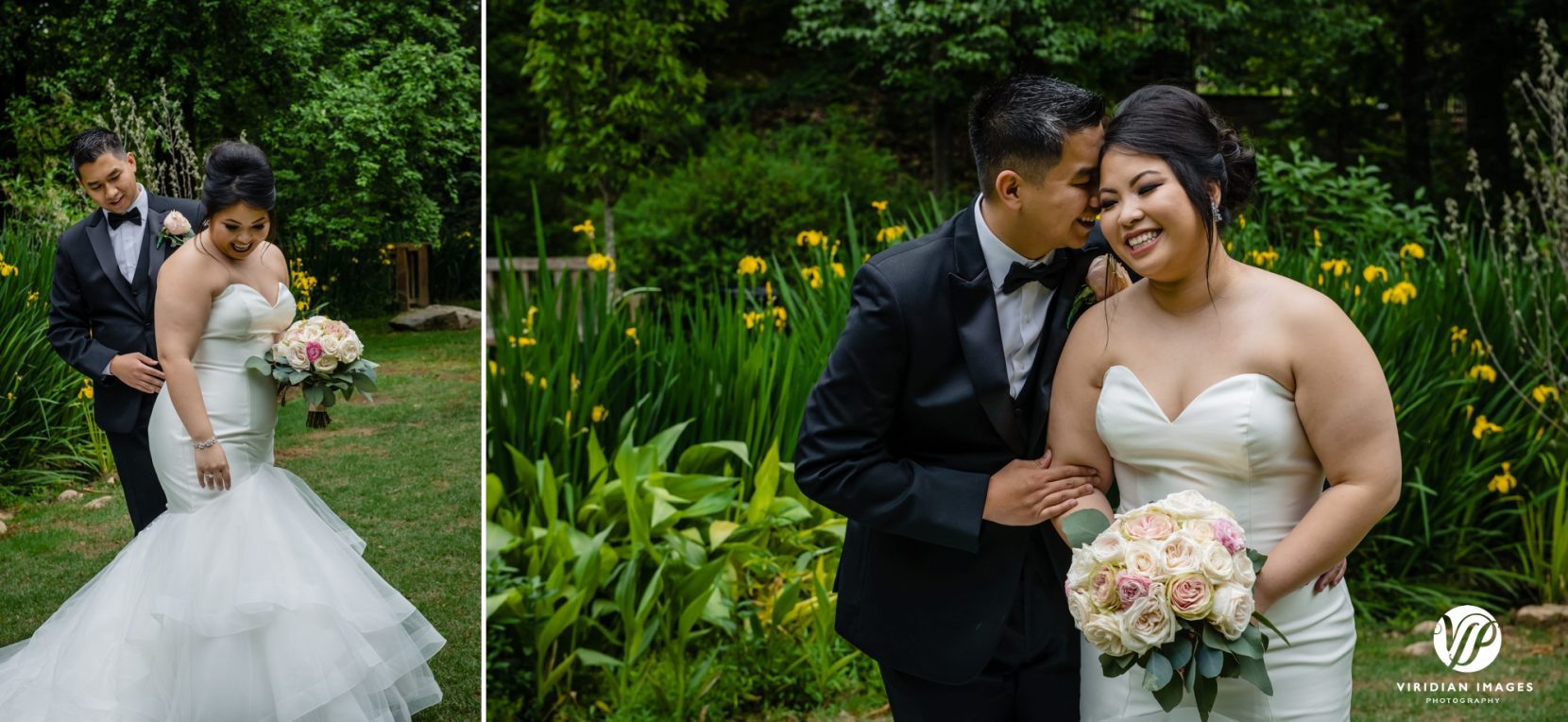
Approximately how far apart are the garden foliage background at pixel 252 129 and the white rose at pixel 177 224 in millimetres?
68

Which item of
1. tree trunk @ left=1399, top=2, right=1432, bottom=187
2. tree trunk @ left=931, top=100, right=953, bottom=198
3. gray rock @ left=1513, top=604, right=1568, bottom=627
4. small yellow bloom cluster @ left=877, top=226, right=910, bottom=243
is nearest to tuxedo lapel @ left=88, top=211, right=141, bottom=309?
small yellow bloom cluster @ left=877, top=226, right=910, bottom=243

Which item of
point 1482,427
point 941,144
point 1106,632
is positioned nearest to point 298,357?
point 1106,632

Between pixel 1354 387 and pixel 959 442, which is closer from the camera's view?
pixel 1354 387

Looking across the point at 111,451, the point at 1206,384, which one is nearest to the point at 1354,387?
the point at 1206,384

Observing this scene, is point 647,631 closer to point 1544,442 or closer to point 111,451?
point 111,451

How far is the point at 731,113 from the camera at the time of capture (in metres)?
13.0

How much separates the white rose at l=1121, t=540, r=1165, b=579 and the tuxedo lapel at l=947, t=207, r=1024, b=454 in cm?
37

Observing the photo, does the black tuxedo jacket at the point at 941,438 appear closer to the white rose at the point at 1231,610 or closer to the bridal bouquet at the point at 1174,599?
the bridal bouquet at the point at 1174,599

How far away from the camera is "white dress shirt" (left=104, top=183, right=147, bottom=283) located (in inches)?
119

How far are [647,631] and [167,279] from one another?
5.90 ft

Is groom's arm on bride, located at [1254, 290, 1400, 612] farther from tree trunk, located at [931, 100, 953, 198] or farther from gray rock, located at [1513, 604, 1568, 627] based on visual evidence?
tree trunk, located at [931, 100, 953, 198]

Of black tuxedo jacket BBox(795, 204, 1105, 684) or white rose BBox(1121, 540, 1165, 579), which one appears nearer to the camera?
white rose BBox(1121, 540, 1165, 579)

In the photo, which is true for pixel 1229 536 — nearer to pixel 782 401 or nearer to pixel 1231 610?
pixel 1231 610

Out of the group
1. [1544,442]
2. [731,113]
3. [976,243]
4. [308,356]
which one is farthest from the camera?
[731,113]
